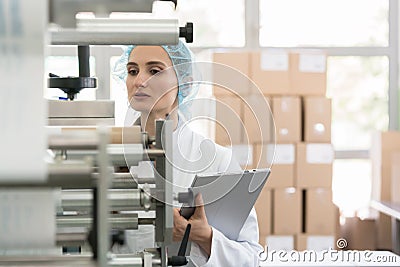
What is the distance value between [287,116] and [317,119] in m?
0.17

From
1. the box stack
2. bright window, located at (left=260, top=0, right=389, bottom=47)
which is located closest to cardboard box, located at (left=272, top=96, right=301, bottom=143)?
the box stack

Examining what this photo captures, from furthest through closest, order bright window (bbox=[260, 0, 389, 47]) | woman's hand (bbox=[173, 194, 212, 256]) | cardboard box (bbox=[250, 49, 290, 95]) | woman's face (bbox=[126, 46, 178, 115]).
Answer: bright window (bbox=[260, 0, 389, 47]) < cardboard box (bbox=[250, 49, 290, 95]) < woman's hand (bbox=[173, 194, 212, 256]) < woman's face (bbox=[126, 46, 178, 115])

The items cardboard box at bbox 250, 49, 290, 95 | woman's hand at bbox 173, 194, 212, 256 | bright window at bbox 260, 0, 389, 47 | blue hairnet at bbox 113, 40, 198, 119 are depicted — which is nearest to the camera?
woman's hand at bbox 173, 194, 212, 256

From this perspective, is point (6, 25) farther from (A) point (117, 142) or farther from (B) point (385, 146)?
(B) point (385, 146)

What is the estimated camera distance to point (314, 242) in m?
4.30

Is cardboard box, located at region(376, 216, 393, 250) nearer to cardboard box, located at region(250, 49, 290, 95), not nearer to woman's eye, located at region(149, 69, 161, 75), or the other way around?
cardboard box, located at region(250, 49, 290, 95)

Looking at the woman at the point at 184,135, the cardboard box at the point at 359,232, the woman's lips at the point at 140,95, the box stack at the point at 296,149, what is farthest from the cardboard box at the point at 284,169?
the woman's lips at the point at 140,95

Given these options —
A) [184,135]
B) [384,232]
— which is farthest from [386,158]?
[184,135]

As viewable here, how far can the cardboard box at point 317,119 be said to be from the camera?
4.27m

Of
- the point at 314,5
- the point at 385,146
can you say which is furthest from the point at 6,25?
the point at 314,5

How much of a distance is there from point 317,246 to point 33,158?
12.8 ft

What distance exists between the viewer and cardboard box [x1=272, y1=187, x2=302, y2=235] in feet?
14.1

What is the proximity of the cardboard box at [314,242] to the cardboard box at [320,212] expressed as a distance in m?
0.03

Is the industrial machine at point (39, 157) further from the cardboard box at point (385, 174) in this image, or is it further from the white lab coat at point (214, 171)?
the cardboard box at point (385, 174)
